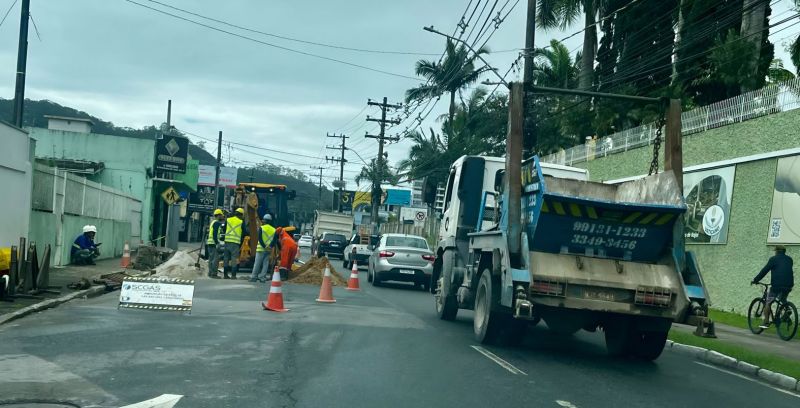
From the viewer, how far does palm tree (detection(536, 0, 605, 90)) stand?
112 feet

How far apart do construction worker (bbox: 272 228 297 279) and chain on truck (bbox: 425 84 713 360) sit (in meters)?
11.8

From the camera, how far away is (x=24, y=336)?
33.9ft

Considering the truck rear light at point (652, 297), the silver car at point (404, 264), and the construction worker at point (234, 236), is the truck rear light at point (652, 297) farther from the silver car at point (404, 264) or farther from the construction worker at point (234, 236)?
the construction worker at point (234, 236)

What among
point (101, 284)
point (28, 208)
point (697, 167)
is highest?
point (697, 167)

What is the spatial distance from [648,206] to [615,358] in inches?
95.9

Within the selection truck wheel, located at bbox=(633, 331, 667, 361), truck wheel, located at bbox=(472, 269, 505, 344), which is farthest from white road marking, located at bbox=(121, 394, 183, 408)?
truck wheel, located at bbox=(633, 331, 667, 361)

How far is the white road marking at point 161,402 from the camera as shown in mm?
6802

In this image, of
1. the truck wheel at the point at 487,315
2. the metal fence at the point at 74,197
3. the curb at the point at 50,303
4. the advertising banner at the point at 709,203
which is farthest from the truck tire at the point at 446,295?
the metal fence at the point at 74,197

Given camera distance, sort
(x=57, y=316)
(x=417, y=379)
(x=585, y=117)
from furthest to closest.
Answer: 1. (x=585, y=117)
2. (x=57, y=316)
3. (x=417, y=379)

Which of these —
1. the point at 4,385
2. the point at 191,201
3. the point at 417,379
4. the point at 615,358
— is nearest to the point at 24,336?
the point at 4,385

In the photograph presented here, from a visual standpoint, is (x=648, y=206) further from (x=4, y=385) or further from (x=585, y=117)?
(x=585, y=117)

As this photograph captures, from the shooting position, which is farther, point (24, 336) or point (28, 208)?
point (28, 208)

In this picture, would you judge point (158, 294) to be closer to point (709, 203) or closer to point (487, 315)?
point (487, 315)

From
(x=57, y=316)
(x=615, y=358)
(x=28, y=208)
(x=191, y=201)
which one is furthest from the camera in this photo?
(x=191, y=201)
